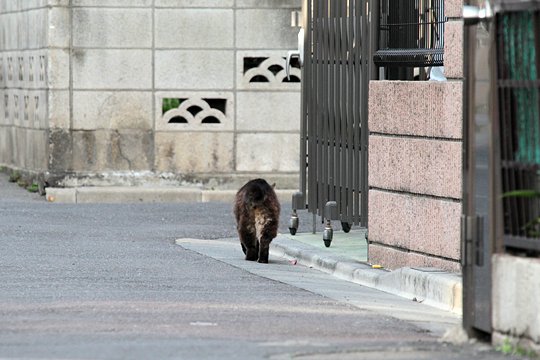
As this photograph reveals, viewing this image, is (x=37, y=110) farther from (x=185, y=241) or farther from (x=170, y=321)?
(x=170, y=321)

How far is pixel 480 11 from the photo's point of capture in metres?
10.3

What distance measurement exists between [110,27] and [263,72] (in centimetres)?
234

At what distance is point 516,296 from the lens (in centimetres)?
988

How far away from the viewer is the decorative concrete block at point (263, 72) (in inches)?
979

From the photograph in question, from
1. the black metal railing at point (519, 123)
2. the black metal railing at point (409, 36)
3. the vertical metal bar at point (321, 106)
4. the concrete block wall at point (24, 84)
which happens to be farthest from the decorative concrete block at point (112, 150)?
the black metal railing at point (519, 123)

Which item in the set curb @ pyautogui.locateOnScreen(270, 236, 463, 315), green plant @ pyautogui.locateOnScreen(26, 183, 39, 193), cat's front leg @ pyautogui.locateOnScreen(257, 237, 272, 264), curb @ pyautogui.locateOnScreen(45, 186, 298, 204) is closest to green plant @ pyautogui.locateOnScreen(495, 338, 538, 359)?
curb @ pyautogui.locateOnScreen(270, 236, 463, 315)

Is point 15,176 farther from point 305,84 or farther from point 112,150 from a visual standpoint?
point 305,84

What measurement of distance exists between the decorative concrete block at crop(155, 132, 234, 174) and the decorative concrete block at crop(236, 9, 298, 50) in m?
1.45

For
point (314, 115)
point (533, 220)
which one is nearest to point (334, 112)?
point (314, 115)

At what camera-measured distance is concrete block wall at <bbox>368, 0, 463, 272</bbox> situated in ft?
45.2

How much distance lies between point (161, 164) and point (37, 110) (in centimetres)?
223

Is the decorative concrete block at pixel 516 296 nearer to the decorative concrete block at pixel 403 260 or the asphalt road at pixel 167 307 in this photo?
the asphalt road at pixel 167 307

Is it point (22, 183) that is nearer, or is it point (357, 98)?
point (357, 98)

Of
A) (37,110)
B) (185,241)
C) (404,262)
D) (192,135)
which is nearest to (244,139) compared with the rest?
(192,135)
